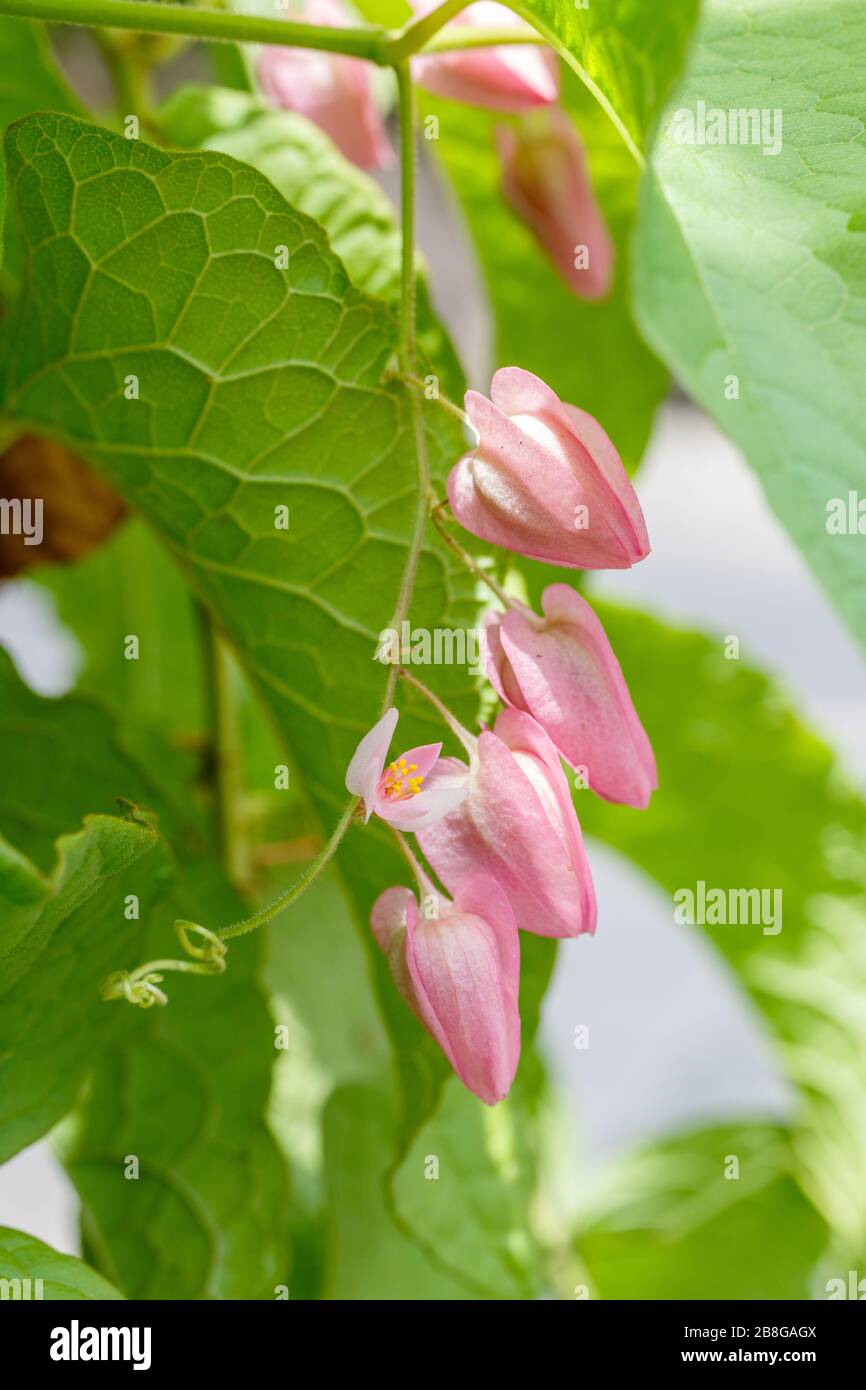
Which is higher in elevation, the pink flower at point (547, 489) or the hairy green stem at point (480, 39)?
the hairy green stem at point (480, 39)

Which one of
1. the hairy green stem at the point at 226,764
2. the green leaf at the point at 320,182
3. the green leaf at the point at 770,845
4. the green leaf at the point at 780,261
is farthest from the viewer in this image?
the green leaf at the point at 770,845

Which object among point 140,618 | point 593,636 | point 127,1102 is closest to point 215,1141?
point 127,1102

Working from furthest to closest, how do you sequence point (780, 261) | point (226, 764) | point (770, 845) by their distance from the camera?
point (770, 845) → point (226, 764) → point (780, 261)

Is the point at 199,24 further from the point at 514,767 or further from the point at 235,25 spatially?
the point at 514,767

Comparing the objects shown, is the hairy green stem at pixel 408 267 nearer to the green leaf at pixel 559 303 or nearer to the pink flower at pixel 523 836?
the pink flower at pixel 523 836

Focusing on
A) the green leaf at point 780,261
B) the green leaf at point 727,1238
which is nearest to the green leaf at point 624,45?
the green leaf at point 780,261

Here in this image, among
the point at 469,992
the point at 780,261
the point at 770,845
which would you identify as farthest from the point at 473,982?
the point at 770,845
